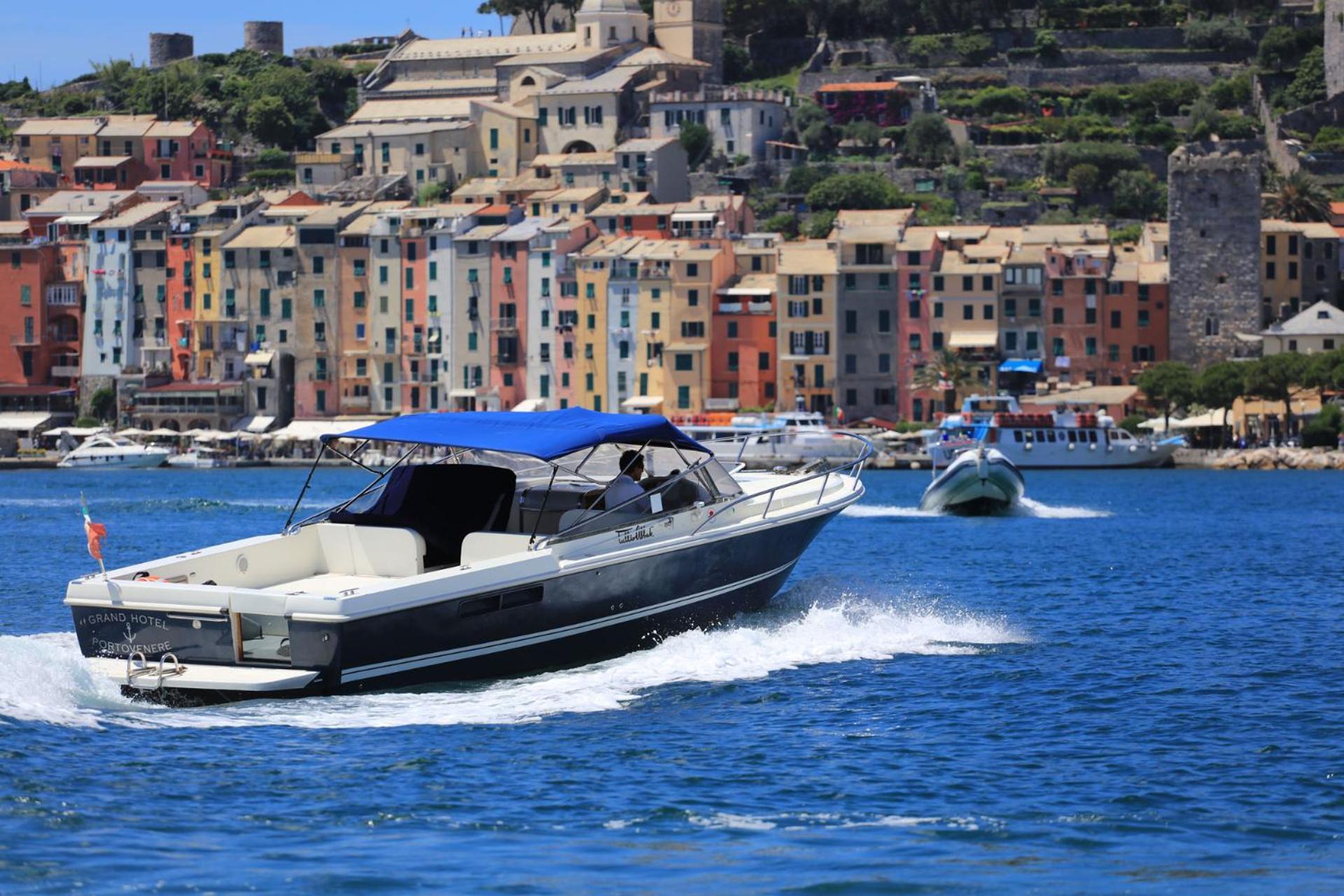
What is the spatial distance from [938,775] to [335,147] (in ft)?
371

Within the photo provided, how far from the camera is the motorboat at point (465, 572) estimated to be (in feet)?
66.7

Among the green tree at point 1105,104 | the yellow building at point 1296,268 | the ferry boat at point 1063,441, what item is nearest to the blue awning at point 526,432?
the ferry boat at point 1063,441

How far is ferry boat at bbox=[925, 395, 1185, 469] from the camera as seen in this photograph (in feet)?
279

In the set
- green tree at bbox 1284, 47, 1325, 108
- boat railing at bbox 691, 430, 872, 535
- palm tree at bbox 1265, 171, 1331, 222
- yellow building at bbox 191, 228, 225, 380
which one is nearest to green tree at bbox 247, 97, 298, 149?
yellow building at bbox 191, 228, 225, 380

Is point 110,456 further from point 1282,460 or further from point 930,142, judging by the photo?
point 1282,460

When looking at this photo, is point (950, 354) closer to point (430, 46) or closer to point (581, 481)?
point (430, 46)

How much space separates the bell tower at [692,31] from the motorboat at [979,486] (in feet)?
263

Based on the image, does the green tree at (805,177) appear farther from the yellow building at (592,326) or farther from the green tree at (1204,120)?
the green tree at (1204,120)

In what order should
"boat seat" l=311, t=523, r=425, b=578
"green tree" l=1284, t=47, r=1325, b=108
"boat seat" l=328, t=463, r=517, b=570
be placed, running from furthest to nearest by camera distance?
"green tree" l=1284, t=47, r=1325, b=108 < "boat seat" l=328, t=463, r=517, b=570 < "boat seat" l=311, t=523, r=425, b=578

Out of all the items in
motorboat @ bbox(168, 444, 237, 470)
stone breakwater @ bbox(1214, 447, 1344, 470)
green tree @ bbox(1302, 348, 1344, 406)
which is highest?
green tree @ bbox(1302, 348, 1344, 406)

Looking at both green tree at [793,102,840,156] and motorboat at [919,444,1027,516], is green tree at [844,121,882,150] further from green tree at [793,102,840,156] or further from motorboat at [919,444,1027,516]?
motorboat at [919,444,1027,516]

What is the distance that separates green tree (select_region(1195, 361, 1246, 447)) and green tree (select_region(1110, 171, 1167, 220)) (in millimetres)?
24468

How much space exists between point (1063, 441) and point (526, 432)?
63.9 m

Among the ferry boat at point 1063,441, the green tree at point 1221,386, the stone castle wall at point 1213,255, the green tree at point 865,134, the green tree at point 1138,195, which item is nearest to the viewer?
the ferry boat at point 1063,441
